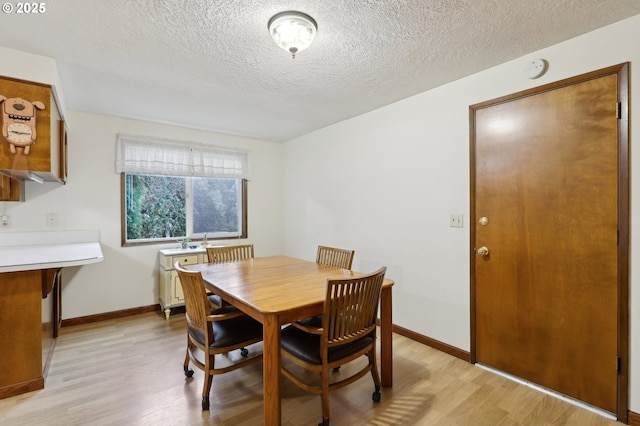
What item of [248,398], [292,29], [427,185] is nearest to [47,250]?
[248,398]

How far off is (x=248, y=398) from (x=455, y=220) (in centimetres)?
204

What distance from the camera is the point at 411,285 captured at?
2.88 meters

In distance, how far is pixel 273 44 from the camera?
194 centimetres

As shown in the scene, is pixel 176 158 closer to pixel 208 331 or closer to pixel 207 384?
pixel 208 331

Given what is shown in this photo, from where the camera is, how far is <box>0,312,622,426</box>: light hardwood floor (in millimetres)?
1799

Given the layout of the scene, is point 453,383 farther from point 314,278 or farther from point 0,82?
point 0,82

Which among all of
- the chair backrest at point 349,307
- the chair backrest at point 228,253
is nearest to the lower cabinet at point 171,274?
the chair backrest at point 228,253

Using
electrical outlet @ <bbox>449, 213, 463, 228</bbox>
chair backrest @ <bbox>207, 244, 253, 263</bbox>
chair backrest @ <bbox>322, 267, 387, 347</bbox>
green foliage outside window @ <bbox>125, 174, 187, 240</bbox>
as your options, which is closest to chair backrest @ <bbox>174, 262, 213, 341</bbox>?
chair backrest @ <bbox>322, 267, 387, 347</bbox>

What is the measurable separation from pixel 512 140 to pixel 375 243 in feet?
5.11

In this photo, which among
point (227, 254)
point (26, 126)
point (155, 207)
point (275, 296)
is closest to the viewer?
point (275, 296)

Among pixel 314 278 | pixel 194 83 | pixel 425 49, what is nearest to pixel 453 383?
pixel 314 278

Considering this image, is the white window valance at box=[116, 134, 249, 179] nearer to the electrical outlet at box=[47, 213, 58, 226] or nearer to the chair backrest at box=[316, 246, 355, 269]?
the electrical outlet at box=[47, 213, 58, 226]

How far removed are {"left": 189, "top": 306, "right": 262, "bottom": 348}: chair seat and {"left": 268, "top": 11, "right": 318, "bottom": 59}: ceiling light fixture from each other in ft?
5.81

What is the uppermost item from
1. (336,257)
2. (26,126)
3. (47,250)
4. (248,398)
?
(26,126)
